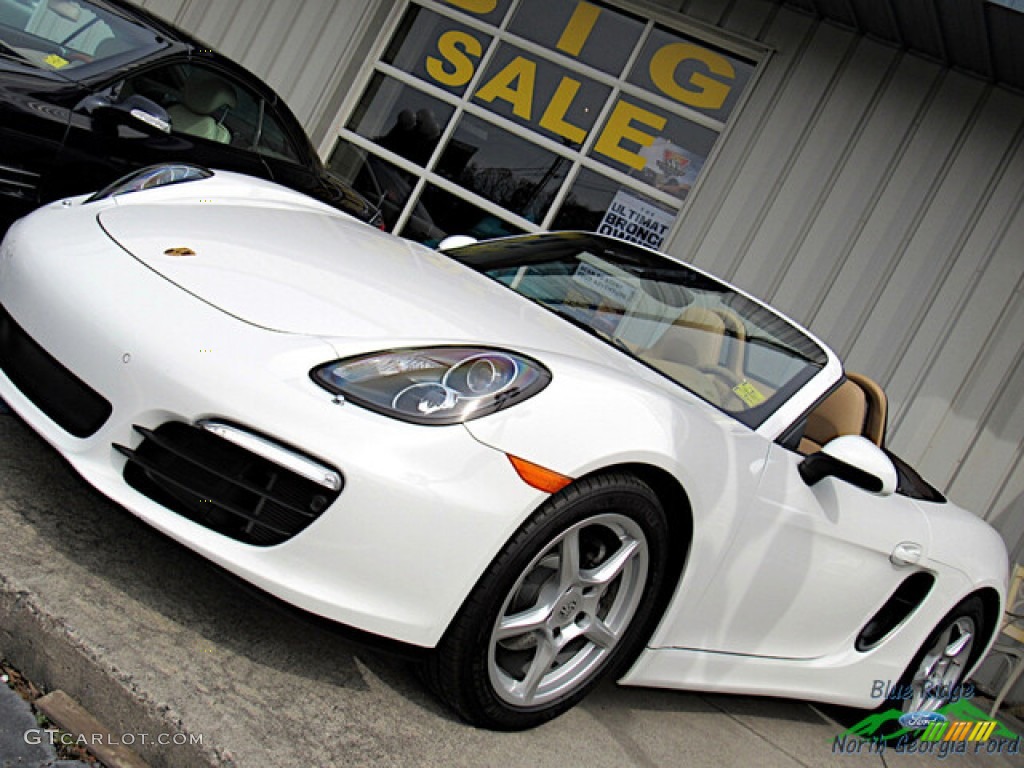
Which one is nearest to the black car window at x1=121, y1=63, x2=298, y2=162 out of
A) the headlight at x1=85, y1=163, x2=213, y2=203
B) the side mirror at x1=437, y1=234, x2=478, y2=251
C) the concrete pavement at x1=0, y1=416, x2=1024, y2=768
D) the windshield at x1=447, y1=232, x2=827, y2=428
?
the headlight at x1=85, y1=163, x2=213, y2=203

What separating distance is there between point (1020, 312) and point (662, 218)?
2.59 metres

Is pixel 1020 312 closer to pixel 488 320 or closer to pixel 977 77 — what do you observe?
pixel 977 77

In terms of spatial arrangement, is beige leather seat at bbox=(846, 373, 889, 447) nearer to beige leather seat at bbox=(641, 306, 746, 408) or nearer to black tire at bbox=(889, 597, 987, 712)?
black tire at bbox=(889, 597, 987, 712)

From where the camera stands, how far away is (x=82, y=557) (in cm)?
274

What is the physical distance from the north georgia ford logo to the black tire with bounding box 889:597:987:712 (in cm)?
2

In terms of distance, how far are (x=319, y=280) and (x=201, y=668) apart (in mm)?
1049

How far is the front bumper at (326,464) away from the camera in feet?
7.96

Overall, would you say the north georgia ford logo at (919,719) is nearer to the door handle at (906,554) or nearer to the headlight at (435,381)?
the door handle at (906,554)

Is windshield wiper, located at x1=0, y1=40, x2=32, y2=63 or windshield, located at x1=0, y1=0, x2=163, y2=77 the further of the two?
windshield, located at x1=0, y1=0, x2=163, y2=77

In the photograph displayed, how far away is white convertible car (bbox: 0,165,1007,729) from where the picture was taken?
246 centimetres

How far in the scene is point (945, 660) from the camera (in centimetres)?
438

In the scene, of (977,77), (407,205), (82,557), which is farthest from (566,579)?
(407,205)

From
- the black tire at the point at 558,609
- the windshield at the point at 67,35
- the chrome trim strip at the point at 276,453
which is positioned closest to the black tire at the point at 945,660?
the black tire at the point at 558,609

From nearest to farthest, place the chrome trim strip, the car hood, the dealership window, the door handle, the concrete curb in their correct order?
the concrete curb
the chrome trim strip
the car hood
the door handle
the dealership window
